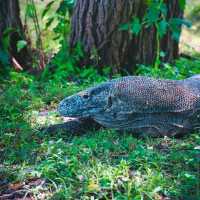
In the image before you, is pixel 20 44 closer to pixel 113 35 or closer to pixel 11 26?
pixel 11 26

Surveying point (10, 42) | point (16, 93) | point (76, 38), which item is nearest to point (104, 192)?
point (16, 93)

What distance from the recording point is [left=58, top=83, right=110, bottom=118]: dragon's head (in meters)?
4.71

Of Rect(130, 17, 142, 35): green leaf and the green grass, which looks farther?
Rect(130, 17, 142, 35): green leaf

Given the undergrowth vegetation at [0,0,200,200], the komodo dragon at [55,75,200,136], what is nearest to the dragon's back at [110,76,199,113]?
the komodo dragon at [55,75,200,136]

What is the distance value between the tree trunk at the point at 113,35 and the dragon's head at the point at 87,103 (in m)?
1.96

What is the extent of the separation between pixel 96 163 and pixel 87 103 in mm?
798

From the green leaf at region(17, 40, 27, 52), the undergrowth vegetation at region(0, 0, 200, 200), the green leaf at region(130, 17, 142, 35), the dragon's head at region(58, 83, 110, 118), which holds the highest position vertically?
the green leaf at region(130, 17, 142, 35)


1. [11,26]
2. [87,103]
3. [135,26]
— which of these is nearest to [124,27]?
[135,26]

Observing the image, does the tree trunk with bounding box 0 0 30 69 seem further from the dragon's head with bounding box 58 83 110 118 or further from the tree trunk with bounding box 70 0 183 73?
the dragon's head with bounding box 58 83 110 118

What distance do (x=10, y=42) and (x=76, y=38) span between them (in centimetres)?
92

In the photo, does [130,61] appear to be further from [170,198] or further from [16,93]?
[170,198]

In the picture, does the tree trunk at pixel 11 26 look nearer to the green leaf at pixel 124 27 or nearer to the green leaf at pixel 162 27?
the green leaf at pixel 124 27

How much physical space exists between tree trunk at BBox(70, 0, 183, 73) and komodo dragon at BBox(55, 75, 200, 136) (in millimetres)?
1931

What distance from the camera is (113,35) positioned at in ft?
21.9
